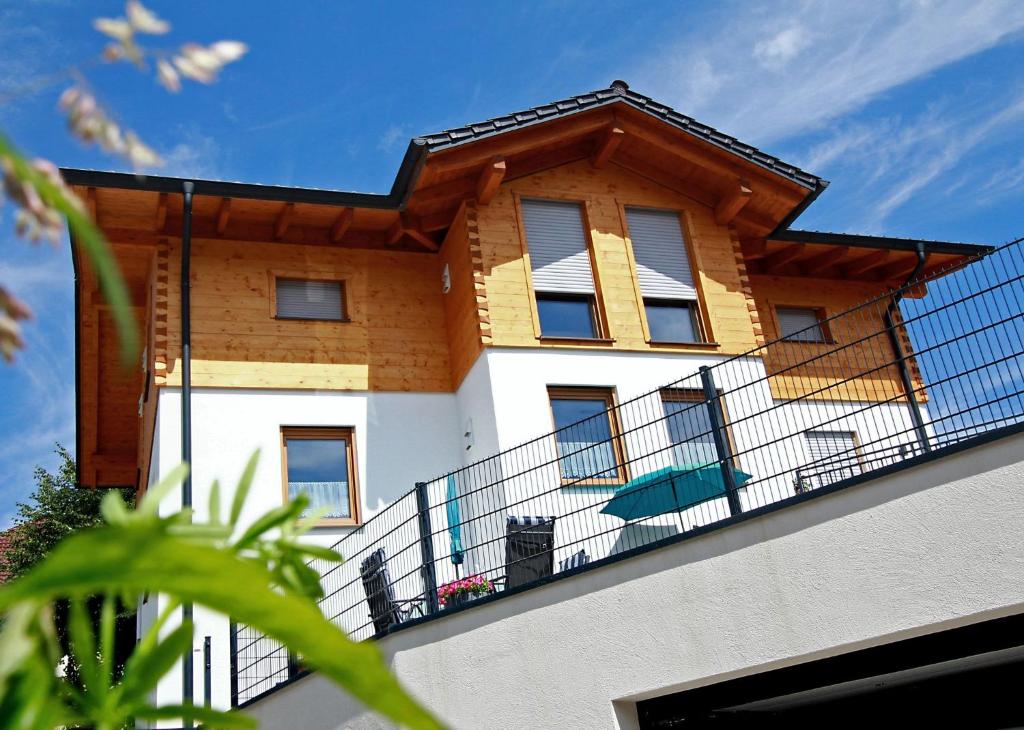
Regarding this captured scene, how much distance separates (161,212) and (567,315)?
5.90 metres

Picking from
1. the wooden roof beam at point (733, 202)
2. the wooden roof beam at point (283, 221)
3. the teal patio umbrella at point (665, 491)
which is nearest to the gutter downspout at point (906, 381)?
the teal patio umbrella at point (665, 491)

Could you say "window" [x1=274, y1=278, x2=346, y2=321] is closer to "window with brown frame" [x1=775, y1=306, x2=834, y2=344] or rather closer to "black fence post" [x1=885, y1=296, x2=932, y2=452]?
"window with brown frame" [x1=775, y1=306, x2=834, y2=344]

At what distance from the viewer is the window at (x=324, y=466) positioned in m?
14.6

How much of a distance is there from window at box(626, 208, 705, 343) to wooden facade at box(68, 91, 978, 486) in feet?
0.61

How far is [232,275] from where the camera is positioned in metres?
15.3

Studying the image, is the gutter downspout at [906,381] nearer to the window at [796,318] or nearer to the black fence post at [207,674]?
the black fence post at [207,674]

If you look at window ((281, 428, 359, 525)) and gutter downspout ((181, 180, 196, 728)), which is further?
window ((281, 428, 359, 525))

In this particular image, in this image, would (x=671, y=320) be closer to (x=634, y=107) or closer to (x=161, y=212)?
(x=634, y=107)

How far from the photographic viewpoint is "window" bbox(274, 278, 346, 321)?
15.6 metres

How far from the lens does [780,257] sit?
62.3 ft

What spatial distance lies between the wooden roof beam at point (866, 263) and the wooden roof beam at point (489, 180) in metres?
7.53

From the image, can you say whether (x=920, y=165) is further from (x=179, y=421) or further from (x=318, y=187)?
(x=179, y=421)

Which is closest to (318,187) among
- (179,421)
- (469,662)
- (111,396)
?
(179,421)

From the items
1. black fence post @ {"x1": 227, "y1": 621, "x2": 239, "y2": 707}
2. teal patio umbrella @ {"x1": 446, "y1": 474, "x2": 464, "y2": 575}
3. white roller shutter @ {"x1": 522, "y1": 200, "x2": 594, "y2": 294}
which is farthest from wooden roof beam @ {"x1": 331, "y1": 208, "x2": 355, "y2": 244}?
teal patio umbrella @ {"x1": 446, "y1": 474, "x2": 464, "y2": 575}
